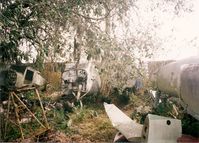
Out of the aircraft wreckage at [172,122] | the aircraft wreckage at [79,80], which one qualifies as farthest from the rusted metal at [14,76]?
the aircraft wreckage at [79,80]

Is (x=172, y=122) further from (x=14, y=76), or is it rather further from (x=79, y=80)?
(x=79, y=80)

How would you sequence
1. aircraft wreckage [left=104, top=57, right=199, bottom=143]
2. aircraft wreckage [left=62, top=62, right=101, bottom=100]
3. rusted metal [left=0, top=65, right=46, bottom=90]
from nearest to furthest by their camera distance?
aircraft wreckage [left=104, top=57, right=199, bottom=143]
rusted metal [left=0, top=65, right=46, bottom=90]
aircraft wreckage [left=62, top=62, right=101, bottom=100]

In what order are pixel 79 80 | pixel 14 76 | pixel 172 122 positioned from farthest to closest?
pixel 79 80
pixel 14 76
pixel 172 122

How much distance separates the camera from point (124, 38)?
10984mm

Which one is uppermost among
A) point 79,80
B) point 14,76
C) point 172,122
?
point 14,76

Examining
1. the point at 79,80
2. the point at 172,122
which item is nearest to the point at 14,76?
the point at 172,122

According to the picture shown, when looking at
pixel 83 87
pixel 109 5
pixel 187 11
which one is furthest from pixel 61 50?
pixel 83 87

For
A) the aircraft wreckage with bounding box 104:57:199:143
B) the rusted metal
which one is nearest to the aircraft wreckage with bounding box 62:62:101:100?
the rusted metal

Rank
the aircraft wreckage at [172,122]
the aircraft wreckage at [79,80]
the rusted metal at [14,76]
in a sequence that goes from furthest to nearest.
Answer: the aircraft wreckage at [79,80], the rusted metal at [14,76], the aircraft wreckage at [172,122]

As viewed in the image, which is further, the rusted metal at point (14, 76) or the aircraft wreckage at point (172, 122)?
the rusted metal at point (14, 76)

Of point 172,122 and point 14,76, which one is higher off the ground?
point 14,76

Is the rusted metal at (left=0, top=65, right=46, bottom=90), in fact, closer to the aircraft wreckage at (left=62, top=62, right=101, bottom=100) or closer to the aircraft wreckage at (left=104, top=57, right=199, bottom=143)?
the aircraft wreckage at (left=104, top=57, right=199, bottom=143)

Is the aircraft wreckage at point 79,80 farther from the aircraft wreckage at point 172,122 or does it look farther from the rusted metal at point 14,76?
the aircraft wreckage at point 172,122

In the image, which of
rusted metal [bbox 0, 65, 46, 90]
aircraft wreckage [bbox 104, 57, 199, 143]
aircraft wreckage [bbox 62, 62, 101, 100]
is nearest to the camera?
aircraft wreckage [bbox 104, 57, 199, 143]
